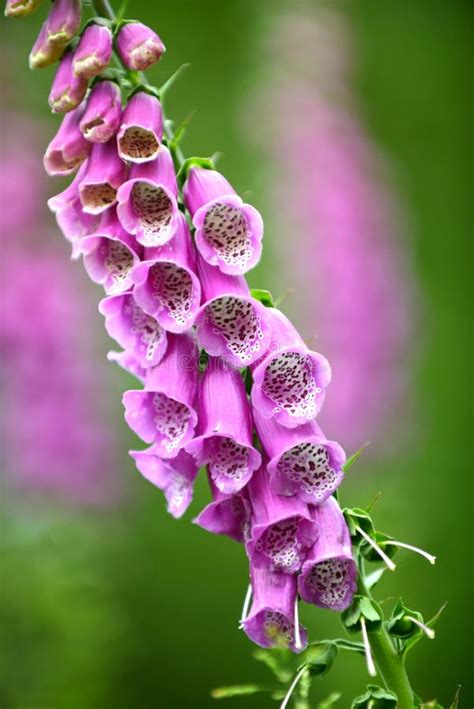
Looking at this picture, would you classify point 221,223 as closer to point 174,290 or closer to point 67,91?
point 174,290

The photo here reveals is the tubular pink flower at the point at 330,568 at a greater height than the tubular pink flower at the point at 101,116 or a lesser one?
lesser

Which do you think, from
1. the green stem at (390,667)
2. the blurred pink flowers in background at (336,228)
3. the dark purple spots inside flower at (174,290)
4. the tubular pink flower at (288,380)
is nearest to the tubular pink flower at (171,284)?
the dark purple spots inside flower at (174,290)

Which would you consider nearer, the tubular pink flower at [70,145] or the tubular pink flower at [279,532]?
the tubular pink flower at [279,532]

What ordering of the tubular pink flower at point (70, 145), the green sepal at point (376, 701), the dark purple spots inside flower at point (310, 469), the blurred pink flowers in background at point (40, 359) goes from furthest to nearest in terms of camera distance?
the blurred pink flowers in background at point (40, 359)
the tubular pink flower at point (70, 145)
the dark purple spots inside flower at point (310, 469)
the green sepal at point (376, 701)

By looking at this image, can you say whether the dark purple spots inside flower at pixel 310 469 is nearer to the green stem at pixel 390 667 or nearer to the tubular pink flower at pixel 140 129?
the green stem at pixel 390 667

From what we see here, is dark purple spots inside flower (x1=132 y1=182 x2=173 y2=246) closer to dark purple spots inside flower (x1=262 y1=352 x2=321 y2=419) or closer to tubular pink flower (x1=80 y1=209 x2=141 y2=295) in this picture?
tubular pink flower (x1=80 y1=209 x2=141 y2=295)

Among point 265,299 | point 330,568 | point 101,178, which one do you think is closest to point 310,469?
point 330,568
